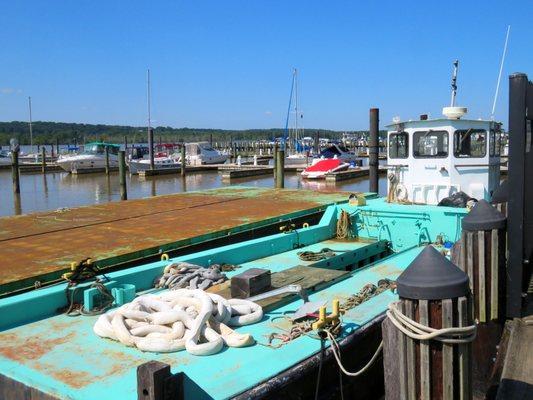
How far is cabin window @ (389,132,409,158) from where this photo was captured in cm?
1027

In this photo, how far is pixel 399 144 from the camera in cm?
1036

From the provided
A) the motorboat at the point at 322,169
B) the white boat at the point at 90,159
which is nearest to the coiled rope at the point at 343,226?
the motorboat at the point at 322,169

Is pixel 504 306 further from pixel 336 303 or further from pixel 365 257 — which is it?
pixel 365 257

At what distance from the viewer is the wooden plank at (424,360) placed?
109 inches

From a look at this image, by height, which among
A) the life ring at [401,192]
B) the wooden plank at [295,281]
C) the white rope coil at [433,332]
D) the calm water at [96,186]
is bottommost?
the calm water at [96,186]

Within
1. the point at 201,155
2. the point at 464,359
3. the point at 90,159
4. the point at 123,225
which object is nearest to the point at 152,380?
the point at 464,359

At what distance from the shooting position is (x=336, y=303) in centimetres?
413

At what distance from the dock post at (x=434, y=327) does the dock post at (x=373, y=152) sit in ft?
35.2

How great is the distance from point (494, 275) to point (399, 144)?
562 cm

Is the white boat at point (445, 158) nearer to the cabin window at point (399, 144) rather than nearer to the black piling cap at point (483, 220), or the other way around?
the cabin window at point (399, 144)

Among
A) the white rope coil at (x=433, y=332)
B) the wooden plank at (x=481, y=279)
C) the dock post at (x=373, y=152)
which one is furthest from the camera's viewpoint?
the dock post at (x=373, y=152)

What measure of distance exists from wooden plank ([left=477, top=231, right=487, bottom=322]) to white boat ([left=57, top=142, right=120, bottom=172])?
4225cm

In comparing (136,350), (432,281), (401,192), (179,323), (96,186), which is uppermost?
(432,281)

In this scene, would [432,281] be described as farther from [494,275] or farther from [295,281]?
[295,281]
